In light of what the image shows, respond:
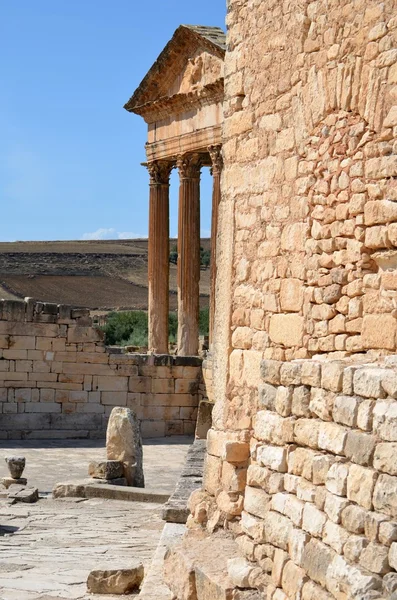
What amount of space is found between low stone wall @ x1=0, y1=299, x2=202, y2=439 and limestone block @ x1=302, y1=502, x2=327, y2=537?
50.9 feet

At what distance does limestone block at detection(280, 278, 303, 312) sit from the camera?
6398 millimetres

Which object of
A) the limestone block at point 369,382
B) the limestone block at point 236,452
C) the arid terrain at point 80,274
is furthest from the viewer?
the arid terrain at point 80,274

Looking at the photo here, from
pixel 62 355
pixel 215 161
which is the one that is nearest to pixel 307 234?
pixel 62 355

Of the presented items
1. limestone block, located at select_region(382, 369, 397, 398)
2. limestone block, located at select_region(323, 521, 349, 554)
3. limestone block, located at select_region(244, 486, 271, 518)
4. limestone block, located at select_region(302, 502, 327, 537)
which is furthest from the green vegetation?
limestone block, located at select_region(382, 369, 397, 398)

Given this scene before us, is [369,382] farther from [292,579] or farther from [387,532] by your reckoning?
[292,579]

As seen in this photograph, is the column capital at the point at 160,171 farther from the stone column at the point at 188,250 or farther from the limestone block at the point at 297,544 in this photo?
the limestone block at the point at 297,544

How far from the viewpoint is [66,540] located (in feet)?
32.3

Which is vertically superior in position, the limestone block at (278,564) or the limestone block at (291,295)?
the limestone block at (291,295)

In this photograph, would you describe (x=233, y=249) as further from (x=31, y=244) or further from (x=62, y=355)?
(x=31, y=244)

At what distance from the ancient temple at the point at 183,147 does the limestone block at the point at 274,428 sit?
18242 mm

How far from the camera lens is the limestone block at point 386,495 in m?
3.88

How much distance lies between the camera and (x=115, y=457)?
1361cm

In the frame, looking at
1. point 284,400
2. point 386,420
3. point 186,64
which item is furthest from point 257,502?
point 186,64

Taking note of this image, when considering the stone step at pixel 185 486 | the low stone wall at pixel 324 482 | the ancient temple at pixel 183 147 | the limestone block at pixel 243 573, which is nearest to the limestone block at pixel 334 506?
the low stone wall at pixel 324 482
